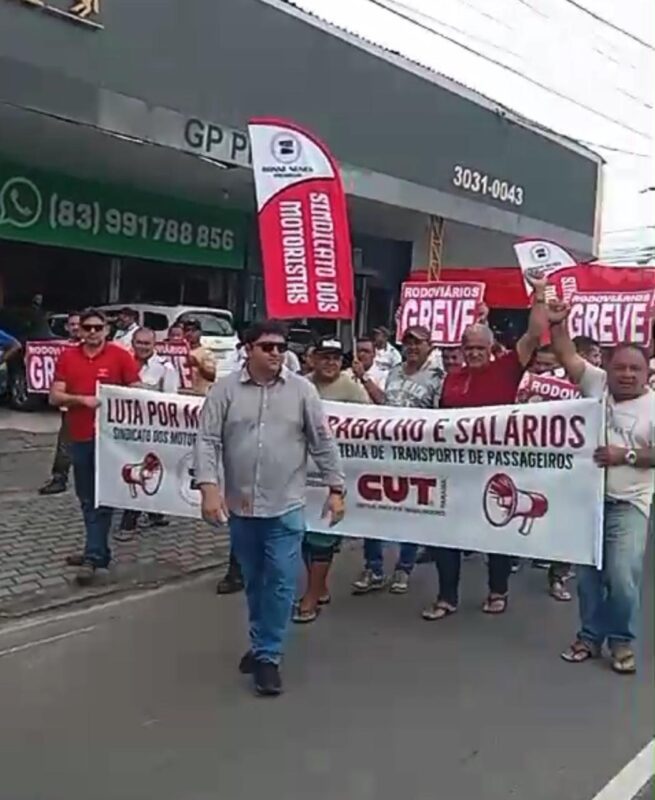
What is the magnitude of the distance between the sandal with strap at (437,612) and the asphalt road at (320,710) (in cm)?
8

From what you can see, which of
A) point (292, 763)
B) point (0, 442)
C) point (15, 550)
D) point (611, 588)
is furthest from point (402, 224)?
point (292, 763)

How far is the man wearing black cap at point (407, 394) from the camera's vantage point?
7332 millimetres

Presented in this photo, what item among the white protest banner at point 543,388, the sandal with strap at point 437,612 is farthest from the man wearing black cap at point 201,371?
the sandal with strap at point 437,612

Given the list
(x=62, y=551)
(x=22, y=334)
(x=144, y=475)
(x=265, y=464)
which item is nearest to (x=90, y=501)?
(x=144, y=475)

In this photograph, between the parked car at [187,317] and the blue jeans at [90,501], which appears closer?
the blue jeans at [90,501]

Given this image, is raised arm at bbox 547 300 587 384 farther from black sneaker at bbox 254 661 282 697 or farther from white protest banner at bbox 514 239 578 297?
white protest banner at bbox 514 239 578 297

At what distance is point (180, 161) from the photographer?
61.3ft

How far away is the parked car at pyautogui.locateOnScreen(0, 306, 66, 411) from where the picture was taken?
57.5 feet

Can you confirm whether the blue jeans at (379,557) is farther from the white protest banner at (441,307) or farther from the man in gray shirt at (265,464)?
the white protest banner at (441,307)

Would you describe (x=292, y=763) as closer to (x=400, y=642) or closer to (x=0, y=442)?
(x=400, y=642)

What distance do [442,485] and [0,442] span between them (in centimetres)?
862

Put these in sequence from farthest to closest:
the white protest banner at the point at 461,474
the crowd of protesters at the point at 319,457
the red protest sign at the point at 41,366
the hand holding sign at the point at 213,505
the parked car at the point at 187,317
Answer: the parked car at the point at 187,317
the red protest sign at the point at 41,366
the white protest banner at the point at 461,474
the crowd of protesters at the point at 319,457
the hand holding sign at the point at 213,505

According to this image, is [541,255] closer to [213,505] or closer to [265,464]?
[265,464]

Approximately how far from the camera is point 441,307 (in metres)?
12.4
